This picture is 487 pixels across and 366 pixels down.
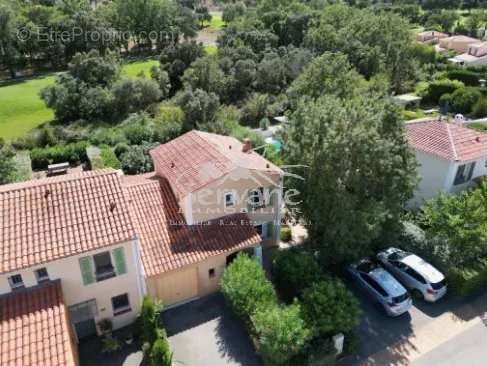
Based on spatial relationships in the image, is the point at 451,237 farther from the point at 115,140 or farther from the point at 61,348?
the point at 115,140

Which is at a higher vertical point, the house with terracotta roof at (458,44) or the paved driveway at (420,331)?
the house with terracotta roof at (458,44)

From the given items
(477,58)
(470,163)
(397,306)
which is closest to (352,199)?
(397,306)

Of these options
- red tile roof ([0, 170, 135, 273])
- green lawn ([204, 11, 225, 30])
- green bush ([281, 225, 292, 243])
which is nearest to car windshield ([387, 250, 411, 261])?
green bush ([281, 225, 292, 243])

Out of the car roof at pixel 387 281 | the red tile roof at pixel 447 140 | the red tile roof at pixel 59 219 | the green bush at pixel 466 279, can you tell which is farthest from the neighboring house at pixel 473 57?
the red tile roof at pixel 59 219

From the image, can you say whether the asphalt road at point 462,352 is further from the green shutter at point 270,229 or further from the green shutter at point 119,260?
the green shutter at point 119,260

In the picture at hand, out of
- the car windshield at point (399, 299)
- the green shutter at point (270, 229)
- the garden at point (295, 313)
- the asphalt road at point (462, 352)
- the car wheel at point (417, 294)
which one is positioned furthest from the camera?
the green shutter at point (270, 229)
